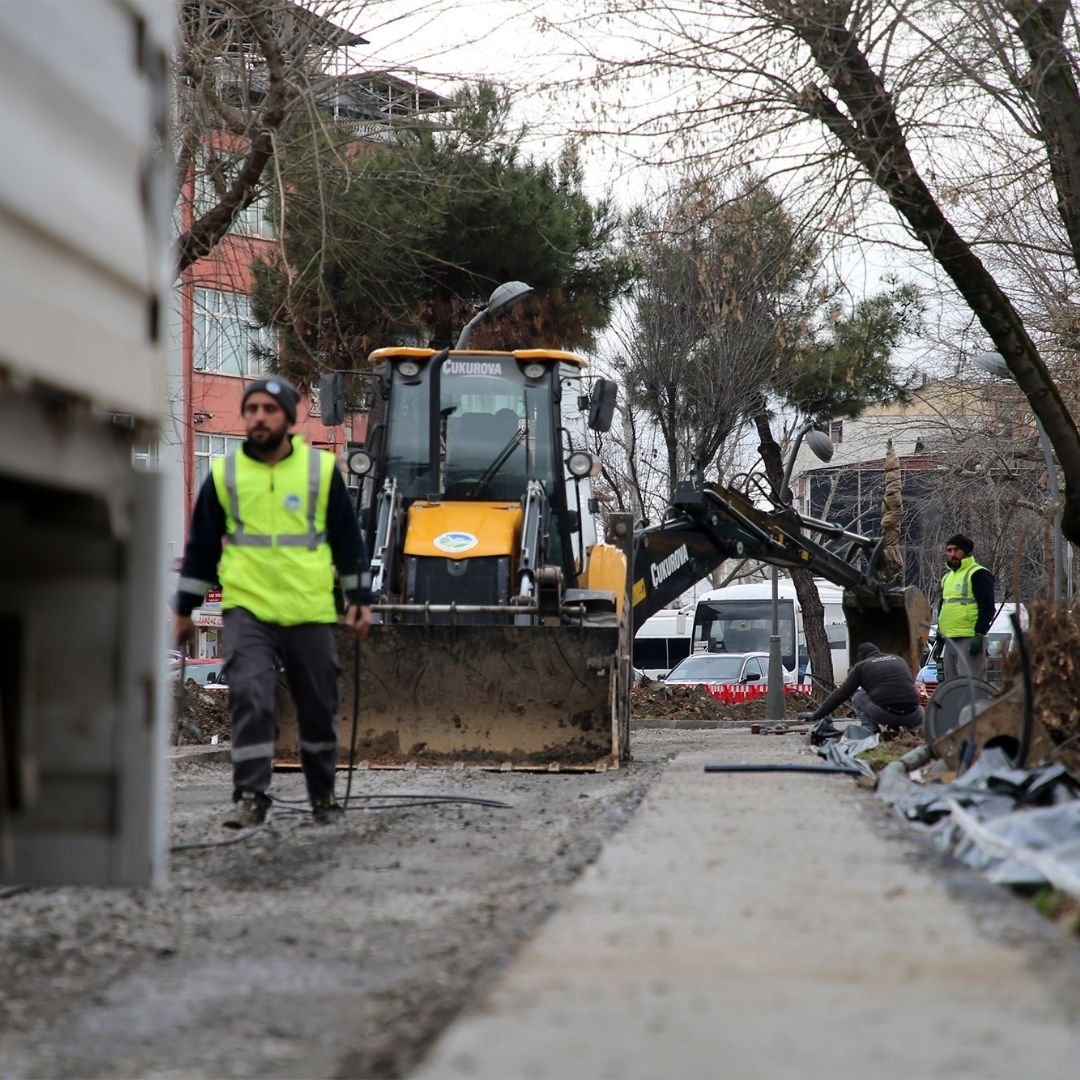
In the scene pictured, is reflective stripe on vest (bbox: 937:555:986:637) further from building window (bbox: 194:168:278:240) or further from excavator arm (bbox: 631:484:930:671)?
building window (bbox: 194:168:278:240)

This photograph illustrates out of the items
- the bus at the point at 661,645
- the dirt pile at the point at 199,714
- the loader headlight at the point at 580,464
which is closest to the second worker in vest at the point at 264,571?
the loader headlight at the point at 580,464

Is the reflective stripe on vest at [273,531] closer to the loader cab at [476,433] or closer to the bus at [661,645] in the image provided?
the loader cab at [476,433]

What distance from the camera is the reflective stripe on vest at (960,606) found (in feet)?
51.0

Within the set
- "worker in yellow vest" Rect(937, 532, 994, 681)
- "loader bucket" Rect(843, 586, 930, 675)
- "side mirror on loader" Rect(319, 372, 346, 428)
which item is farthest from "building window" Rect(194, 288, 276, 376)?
"loader bucket" Rect(843, 586, 930, 675)

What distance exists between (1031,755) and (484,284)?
56.9 ft

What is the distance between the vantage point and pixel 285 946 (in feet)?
16.1

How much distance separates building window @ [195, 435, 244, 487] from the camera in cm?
3900

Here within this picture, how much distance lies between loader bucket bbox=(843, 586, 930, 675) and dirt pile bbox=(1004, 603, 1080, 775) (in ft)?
34.1

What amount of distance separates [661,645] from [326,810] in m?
41.6

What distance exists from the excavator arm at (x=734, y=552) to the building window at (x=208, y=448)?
22030 millimetres

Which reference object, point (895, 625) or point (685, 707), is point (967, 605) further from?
point (685, 707)

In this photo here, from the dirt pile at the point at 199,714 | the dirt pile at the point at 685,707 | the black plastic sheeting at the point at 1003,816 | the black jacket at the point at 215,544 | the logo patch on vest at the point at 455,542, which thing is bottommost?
the dirt pile at the point at 685,707

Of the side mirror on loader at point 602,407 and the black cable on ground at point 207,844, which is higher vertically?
the side mirror on loader at point 602,407

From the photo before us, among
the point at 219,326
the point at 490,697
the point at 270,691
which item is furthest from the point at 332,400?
the point at 270,691
